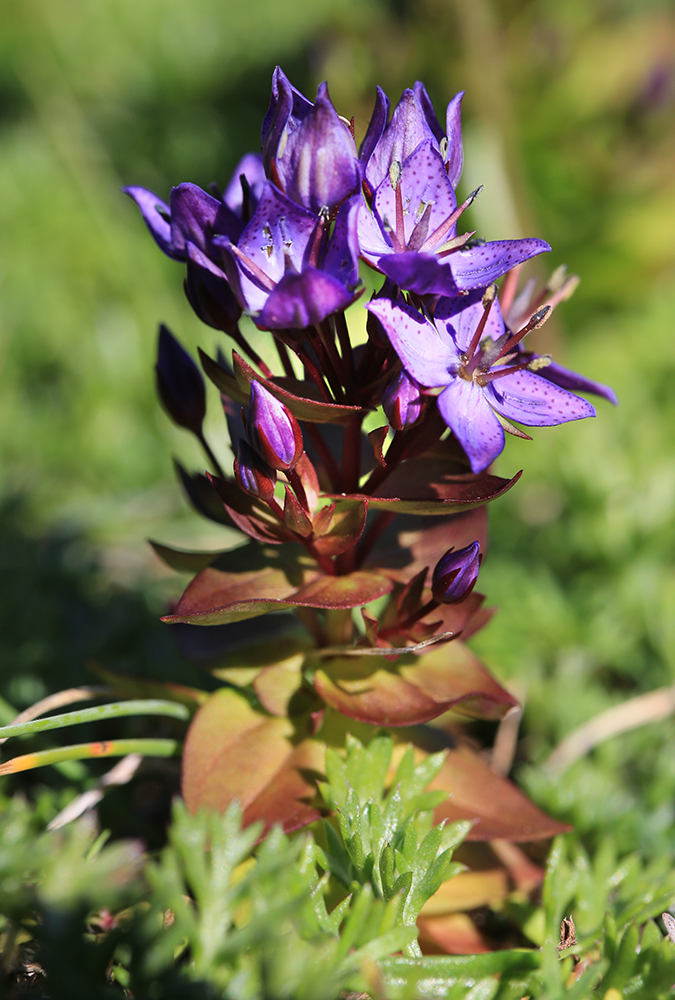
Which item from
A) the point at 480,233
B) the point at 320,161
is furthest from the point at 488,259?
the point at 480,233

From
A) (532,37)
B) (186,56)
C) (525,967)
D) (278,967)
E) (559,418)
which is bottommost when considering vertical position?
(525,967)

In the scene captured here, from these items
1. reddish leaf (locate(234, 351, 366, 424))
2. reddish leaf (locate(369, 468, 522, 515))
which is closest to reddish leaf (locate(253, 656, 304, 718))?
reddish leaf (locate(369, 468, 522, 515))

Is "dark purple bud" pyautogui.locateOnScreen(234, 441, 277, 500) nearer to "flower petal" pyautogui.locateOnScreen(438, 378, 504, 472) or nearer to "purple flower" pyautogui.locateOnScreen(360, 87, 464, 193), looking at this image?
"flower petal" pyautogui.locateOnScreen(438, 378, 504, 472)

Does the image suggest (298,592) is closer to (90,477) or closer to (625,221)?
(90,477)

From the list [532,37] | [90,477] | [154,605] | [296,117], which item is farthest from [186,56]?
[296,117]

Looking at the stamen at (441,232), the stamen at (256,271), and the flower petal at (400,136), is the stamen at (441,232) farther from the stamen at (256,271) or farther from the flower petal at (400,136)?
the stamen at (256,271)

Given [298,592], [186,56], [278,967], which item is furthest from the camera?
[186,56]

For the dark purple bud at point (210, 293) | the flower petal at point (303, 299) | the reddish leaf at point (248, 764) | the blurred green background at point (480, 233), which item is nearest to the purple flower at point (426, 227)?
the flower petal at point (303, 299)
